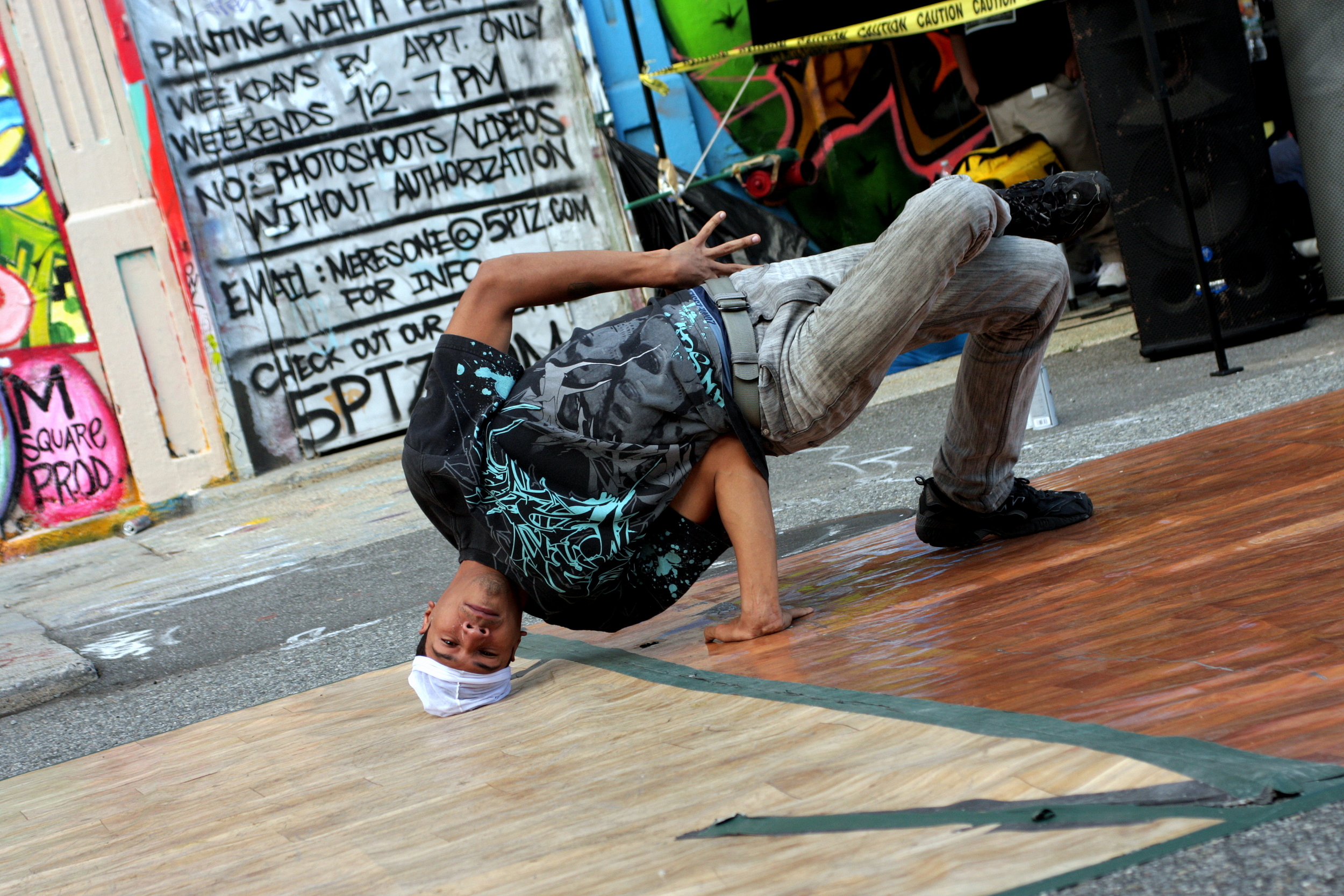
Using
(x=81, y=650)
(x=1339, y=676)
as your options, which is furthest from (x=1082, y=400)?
(x=81, y=650)

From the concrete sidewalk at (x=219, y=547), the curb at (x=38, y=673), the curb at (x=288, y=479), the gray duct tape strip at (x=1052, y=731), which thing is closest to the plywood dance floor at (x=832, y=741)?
the gray duct tape strip at (x=1052, y=731)

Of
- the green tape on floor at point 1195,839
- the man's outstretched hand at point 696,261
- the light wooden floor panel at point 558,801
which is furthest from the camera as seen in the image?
the man's outstretched hand at point 696,261

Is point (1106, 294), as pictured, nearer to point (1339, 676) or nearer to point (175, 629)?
point (175, 629)

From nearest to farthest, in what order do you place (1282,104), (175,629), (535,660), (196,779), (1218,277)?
1. (196,779)
2. (535,660)
3. (175,629)
4. (1218,277)
5. (1282,104)

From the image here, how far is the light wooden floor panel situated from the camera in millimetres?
1334

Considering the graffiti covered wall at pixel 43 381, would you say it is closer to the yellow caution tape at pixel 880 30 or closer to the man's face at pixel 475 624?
the yellow caution tape at pixel 880 30

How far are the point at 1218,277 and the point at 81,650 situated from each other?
16.4 feet

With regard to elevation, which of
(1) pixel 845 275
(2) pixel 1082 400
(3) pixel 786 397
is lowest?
(2) pixel 1082 400

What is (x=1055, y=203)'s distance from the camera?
249 cm

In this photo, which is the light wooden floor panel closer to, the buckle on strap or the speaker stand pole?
the buckle on strap

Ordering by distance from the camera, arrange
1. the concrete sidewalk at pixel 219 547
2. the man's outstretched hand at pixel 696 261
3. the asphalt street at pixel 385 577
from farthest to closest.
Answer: the concrete sidewalk at pixel 219 547 < the asphalt street at pixel 385 577 < the man's outstretched hand at pixel 696 261

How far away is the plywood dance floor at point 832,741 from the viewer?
1361 mm

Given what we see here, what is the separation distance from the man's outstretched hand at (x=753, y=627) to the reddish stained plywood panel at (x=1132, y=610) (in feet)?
0.12

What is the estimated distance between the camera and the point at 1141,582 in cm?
216
